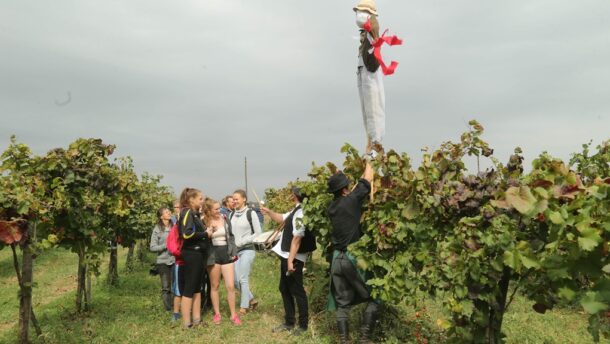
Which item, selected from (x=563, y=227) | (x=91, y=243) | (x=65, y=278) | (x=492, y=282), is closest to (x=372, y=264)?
(x=492, y=282)

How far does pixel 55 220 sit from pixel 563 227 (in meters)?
6.34

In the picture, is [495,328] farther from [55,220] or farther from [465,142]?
[55,220]

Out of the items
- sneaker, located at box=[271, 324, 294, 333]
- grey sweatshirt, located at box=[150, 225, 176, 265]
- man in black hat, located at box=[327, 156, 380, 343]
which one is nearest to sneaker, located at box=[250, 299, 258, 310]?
sneaker, located at box=[271, 324, 294, 333]

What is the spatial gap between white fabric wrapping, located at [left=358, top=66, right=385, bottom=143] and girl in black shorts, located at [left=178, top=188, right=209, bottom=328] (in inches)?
112

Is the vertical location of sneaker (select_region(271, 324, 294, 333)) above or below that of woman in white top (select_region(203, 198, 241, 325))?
below

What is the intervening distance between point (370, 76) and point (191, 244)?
3412mm

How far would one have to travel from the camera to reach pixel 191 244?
646 cm

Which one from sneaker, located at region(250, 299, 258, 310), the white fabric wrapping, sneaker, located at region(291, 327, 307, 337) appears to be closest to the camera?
the white fabric wrapping

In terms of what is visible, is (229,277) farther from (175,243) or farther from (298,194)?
(298,194)

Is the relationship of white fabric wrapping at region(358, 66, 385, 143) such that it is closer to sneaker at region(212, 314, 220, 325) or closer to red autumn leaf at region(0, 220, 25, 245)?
sneaker at region(212, 314, 220, 325)

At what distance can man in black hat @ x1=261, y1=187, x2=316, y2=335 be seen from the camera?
6.02 m

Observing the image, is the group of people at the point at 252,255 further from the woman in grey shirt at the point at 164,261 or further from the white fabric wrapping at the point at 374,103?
the white fabric wrapping at the point at 374,103

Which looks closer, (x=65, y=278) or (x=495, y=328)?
(x=495, y=328)

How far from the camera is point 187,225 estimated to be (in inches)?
248
